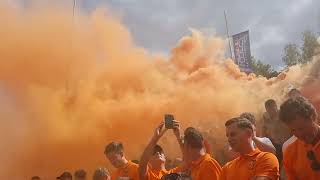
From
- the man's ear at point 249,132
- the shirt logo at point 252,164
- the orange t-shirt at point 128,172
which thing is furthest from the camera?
the orange t-shirt at point 128,172

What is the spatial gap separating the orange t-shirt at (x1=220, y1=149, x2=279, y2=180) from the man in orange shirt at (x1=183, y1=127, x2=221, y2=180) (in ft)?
1.84

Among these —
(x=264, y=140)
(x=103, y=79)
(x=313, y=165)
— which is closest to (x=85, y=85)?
(x=103, y=79)

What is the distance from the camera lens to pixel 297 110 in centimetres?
380

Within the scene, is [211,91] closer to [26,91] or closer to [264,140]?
[26,91]

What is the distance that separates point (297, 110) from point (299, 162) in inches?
19.0

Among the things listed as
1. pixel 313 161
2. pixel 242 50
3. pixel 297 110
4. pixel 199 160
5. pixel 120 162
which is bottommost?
pixel 313 161

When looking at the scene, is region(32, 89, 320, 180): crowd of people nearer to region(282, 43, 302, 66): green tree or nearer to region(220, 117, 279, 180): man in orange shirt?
region(220, 117, 279, 180): man in orange shirt

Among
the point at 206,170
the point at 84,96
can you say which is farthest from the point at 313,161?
the point at 84,96

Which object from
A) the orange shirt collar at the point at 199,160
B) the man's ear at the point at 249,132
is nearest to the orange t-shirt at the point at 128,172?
the orange shirt collar at the point at 199,160

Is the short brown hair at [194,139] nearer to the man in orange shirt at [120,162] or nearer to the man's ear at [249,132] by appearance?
the man's ear at [249,132]

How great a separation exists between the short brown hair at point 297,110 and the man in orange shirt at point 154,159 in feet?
7.35

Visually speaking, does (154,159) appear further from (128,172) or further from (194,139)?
(194,139)

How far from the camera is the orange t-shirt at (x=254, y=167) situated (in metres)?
4.18

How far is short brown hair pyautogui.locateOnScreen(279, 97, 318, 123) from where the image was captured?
380 centimetres
